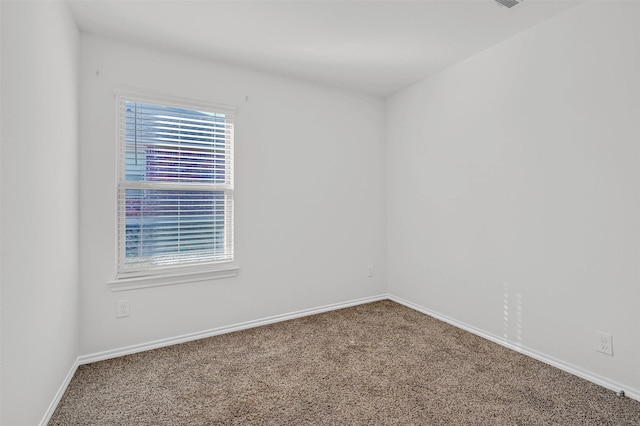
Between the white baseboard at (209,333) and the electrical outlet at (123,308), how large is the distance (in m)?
0.26

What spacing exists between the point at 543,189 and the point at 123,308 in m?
3.30

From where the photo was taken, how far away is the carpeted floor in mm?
1774

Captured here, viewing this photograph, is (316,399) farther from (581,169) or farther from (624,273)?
(581,169)

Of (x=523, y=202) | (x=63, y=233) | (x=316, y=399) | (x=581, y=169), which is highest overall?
(x=581, y=169)

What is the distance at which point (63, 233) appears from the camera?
2.02 meters

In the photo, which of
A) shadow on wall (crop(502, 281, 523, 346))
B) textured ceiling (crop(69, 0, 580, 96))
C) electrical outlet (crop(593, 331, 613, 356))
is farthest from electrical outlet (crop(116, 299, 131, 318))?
electrical outlet (crop(593, 331, 613, 356))

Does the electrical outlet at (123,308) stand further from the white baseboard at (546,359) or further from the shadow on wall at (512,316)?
the shadow on wall at (512,316)

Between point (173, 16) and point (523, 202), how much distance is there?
2.90 m

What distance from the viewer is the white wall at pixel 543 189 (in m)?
1.99

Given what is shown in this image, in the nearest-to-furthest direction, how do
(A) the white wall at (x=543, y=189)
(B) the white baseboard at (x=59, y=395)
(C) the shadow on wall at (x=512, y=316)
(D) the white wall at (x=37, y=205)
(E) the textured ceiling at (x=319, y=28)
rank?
(D) the white wall at (x=37, y=205)
(B) the white baseboard at (x=59, y=395)
(A) the white wall at (x=543, y=189)
(E) the textured ceiling at (x=319, y=28)
(C) the shadow on wall at (x=512, y=316)

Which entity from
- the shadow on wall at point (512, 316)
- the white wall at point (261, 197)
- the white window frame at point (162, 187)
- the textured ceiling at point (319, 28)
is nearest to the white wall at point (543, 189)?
the shadow on wall at point (512, 316)

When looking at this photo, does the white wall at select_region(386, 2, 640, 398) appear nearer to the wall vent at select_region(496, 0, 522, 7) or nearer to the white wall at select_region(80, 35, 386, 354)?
the wall vent at select_region(496, 0, 522, 7)

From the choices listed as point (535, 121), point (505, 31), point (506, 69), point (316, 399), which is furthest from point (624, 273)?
point (316, 399)

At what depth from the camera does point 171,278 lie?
8.90ft
